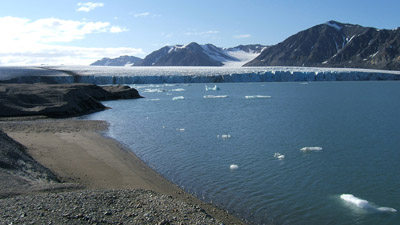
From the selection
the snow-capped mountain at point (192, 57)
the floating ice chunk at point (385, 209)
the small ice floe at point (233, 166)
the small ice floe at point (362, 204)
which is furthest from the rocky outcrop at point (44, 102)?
the snow-capped mountain at point (192, 57)

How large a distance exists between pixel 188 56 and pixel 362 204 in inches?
6554

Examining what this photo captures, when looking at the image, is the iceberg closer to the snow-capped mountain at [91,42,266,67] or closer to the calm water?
the calm water

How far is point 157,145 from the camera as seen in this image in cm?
1277

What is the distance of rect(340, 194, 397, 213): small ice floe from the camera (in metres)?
6.90

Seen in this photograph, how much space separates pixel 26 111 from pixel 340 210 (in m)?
17.0

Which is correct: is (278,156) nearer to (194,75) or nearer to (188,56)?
(194,75)

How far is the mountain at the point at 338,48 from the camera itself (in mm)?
110125

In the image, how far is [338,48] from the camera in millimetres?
131375

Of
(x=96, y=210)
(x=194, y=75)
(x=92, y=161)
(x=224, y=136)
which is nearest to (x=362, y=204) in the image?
(x=96, y=210)

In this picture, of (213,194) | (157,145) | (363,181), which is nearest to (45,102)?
(157,145)

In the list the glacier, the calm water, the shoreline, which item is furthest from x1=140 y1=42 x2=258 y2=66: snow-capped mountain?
the shoreline

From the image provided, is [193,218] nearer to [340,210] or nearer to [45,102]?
[340,210]

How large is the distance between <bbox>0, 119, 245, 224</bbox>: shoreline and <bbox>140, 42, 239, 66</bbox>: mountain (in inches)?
5877

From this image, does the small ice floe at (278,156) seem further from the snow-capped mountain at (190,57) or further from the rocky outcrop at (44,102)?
the snow-capped mountain at (190,57)
